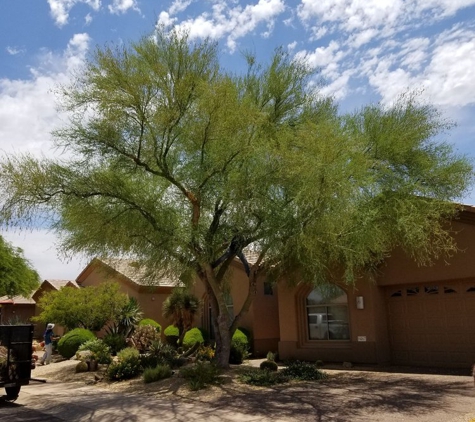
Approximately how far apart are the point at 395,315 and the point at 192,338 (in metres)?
9.11

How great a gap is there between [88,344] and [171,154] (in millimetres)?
9166

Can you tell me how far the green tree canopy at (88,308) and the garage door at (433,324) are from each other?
1313 centimetres

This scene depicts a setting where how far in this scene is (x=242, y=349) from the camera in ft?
60.0

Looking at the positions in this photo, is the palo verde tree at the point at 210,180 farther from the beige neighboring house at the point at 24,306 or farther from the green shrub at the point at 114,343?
the beige neighboring house at the point at 24,306

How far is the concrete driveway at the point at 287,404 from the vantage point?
30.7ft

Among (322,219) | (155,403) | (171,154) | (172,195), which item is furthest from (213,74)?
(155,403)

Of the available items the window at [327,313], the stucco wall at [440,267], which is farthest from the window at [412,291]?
the window at [327,313]

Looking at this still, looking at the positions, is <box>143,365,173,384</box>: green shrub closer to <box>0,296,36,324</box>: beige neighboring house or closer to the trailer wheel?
the trailer wheel

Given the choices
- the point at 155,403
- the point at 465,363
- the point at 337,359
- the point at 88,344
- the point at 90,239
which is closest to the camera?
the point at 155,403

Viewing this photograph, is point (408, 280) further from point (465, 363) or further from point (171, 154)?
point (171, 154)

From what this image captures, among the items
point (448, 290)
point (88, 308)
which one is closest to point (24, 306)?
point (88, 308)

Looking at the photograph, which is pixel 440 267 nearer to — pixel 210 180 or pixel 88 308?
pixel 210 180

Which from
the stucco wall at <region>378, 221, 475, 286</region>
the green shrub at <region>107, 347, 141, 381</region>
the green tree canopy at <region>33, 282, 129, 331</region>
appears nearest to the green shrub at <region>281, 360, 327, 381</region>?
the stucco wall at <region>378, 221, 475, 286</region>

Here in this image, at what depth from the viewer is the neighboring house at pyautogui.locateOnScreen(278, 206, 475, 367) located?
1499cm
